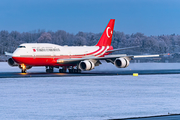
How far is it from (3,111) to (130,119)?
569cm

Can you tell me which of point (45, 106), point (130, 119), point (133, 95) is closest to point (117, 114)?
point (130, 119)

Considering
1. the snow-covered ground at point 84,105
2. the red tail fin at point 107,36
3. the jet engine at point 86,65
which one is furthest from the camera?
the red tail fin at point 107,36

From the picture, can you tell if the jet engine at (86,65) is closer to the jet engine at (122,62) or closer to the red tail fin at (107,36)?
the jet engine at (122,62)

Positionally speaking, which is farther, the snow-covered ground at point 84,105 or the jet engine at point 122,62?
the jet engine at point 122,62

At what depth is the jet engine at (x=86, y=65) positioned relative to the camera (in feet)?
148

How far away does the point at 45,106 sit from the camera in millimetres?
16781

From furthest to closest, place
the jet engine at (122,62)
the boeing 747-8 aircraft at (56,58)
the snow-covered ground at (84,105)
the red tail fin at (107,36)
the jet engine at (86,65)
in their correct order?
the red tail fin at (107,36), the jet engine at (122,62), the jet engine at (86,65), the boeing 747-8 aircraft at (56,58), the snow-covered ground at (84,105)

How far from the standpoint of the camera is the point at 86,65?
148ft

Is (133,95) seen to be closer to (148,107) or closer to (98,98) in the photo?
(98,98)

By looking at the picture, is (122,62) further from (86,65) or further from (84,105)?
(84,105)

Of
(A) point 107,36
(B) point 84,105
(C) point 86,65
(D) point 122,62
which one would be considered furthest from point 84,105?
(A) point 107,36

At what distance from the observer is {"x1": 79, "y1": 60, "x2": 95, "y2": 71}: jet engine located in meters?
45.1

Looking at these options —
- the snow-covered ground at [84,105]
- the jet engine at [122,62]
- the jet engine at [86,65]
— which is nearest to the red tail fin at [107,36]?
the jet engine at [122,62]

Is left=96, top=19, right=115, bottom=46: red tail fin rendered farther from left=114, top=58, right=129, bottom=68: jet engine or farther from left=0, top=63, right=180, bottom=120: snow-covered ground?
left=0, top=63, right=180, bottom=120: snow-covered ground
